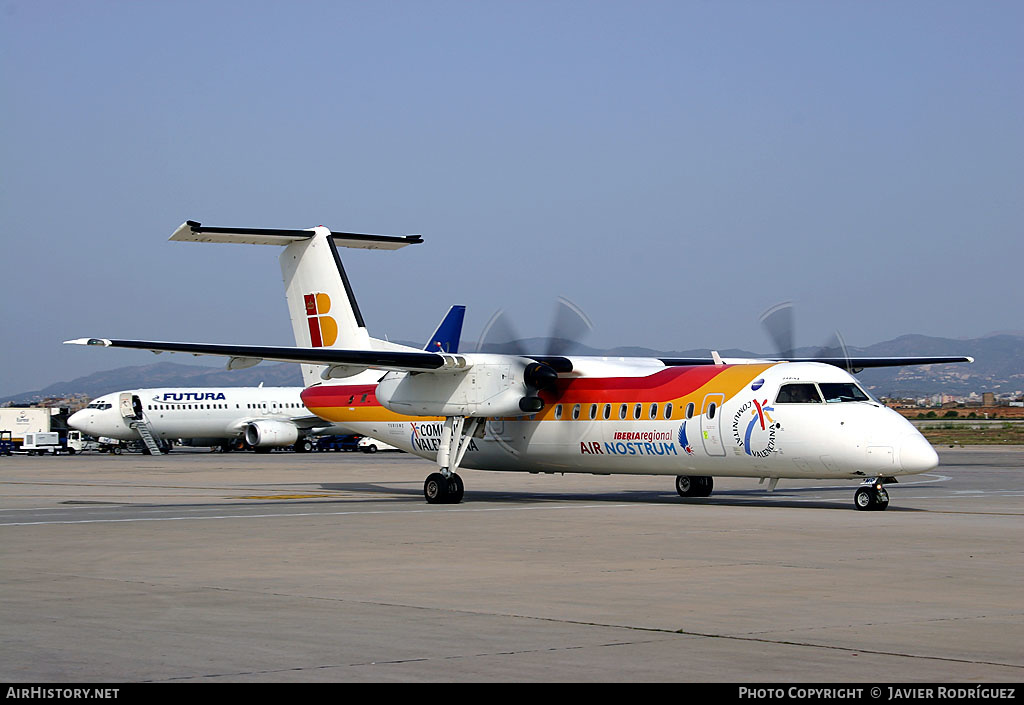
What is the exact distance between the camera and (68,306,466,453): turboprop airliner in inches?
2489

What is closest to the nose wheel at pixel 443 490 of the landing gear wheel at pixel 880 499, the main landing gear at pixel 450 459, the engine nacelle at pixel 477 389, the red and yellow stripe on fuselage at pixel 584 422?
the main landing gear at pixel 450 459

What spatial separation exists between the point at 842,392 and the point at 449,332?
12.5 metres

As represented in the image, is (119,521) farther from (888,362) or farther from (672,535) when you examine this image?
(888,362)

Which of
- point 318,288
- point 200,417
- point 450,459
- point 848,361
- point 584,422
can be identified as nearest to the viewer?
point 584,422

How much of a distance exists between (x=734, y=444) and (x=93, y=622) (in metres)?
14.4

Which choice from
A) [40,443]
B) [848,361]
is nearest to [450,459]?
[848,361]

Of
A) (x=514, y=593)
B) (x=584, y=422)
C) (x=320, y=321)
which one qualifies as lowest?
(x=514, y=593)

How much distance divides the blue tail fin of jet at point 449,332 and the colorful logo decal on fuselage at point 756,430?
986 cm

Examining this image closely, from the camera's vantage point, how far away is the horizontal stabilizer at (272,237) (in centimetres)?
2600

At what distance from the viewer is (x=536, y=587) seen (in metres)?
11.1

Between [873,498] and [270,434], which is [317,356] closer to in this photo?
[873,498]

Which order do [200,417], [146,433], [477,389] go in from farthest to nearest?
[200,417], [146,433], [477,389]

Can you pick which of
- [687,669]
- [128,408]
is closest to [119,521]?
[687,669]

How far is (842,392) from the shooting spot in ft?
68.1
